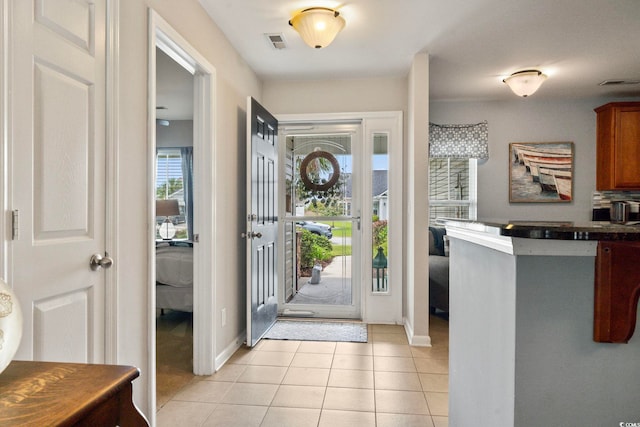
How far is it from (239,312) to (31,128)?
2372 millimetres

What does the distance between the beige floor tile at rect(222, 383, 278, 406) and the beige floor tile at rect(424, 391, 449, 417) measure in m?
0.93

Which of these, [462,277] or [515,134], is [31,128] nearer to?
[462,277]

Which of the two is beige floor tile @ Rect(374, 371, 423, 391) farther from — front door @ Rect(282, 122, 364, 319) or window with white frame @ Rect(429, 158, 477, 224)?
window with white frame @ Rect(429, 158, 477, 224)

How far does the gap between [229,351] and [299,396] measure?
0.87 metres

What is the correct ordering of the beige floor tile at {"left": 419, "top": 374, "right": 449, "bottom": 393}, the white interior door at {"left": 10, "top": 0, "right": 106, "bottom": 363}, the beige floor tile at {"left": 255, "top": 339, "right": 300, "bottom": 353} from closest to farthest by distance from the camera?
1. the white interior door at {"left": 10, "top": 0, "right": 106, "bottom": 363}
2. the beige floor tile at {"left": 419, "top": 374, "right": 449, "bottom": 393}
3. the beige floor tile at {"left": 255, "top": 339, "right": 300, "bottom": 353}

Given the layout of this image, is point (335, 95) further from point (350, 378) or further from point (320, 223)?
point (350, 378)

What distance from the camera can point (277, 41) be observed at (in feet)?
10.0

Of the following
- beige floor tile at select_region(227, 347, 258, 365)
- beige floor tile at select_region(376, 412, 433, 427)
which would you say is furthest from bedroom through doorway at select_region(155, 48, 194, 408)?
beige floor tile at select_region(376, 412, 433, 427)

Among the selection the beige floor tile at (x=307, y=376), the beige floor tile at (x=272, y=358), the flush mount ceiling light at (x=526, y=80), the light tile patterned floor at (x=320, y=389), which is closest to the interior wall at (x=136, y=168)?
the light tile patterned floor at (x=320, y=389)

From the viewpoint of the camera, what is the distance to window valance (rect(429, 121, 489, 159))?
462 centimetres

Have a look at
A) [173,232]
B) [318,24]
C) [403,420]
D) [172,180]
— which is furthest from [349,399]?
[172,180]

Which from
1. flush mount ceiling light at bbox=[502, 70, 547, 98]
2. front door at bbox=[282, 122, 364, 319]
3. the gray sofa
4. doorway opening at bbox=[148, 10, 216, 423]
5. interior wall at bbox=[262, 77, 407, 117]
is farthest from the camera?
front door at bbox=[282, 122, 364, 319]

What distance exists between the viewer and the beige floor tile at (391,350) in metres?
3.08

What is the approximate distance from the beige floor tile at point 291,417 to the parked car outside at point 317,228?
2.23 metres
